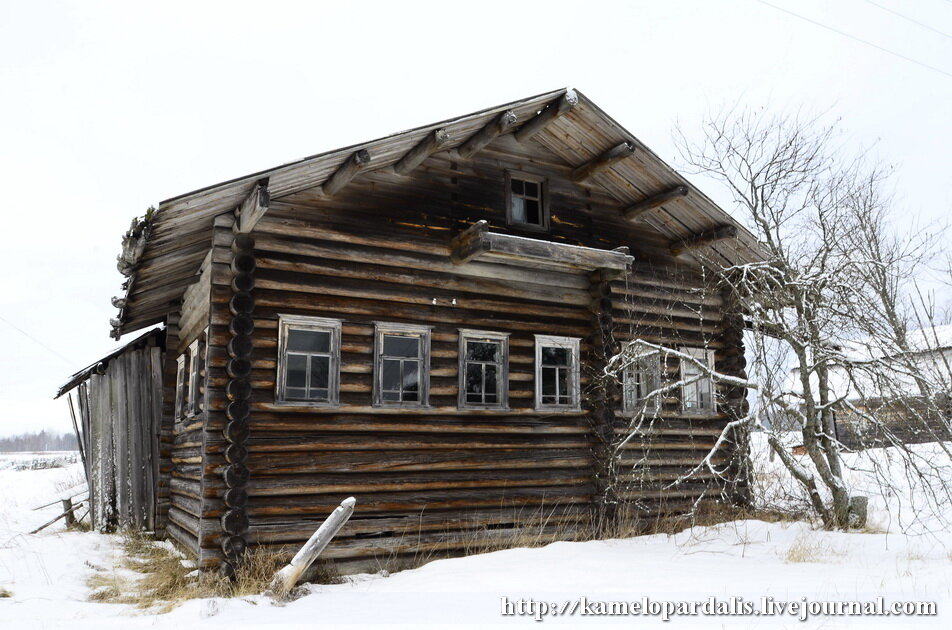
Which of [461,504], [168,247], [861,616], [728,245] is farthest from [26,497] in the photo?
[861,616]

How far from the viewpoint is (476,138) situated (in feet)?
33.2

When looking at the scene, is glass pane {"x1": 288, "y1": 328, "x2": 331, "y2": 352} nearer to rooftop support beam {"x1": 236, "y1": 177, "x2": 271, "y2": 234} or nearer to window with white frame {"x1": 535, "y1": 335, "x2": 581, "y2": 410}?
rooftop support beam {"x1": 236, "y1": 177, "x2": 271, "y2": 234}

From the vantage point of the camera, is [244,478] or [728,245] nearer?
[244,478]

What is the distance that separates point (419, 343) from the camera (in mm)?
9844

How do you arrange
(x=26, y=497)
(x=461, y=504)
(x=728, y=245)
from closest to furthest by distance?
(x=461, y=504) < (x=728, y=245) < (x=26, y=497)

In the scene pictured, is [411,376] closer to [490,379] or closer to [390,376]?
[390,376]

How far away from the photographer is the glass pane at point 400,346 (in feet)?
31.5

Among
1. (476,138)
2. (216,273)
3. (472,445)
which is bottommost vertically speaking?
(472,445)

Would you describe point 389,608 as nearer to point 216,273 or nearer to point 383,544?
point 383,544

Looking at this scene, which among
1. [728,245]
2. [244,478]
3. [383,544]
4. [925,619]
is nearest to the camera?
[925,619]

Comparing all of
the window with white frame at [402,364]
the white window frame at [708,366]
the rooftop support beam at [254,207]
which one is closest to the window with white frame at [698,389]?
the white window frame at [708,366]

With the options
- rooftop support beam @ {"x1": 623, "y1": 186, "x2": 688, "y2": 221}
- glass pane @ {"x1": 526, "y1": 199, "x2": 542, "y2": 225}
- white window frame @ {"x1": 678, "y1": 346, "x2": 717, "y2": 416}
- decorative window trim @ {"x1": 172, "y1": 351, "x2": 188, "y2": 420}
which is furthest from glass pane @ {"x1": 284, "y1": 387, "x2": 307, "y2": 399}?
white window frame @ {"x1": 678, "y1": 346, "x2": 717, "y2": 416}

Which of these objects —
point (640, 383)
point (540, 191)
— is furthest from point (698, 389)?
point (540, 191)

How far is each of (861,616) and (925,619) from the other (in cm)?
53
